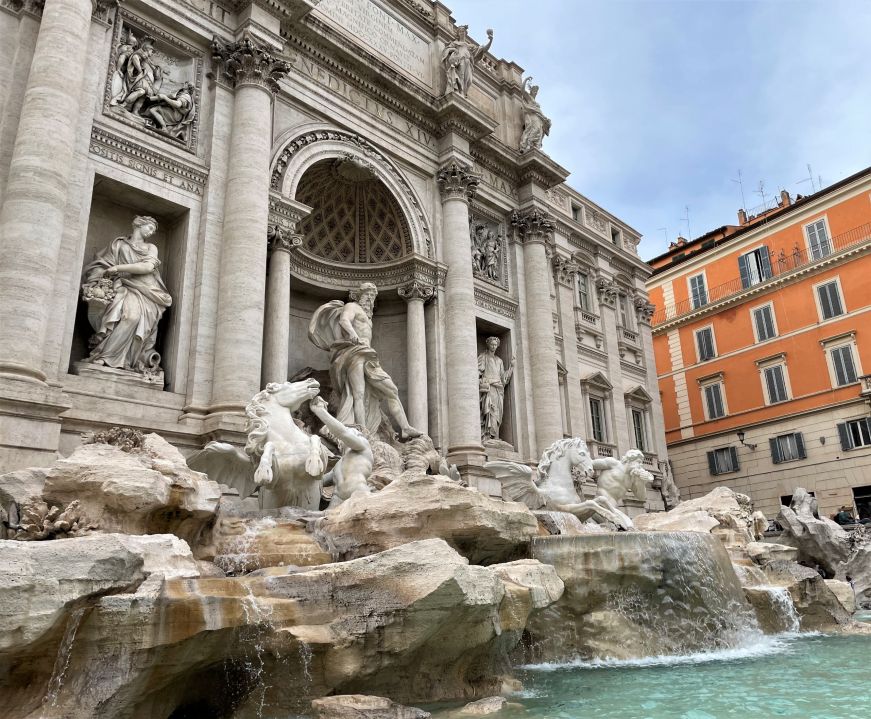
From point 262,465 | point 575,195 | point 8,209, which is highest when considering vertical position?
point 575,195

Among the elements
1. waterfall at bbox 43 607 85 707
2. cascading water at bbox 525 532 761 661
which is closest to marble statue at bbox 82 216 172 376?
cascading water at bbox 525 532 761 661

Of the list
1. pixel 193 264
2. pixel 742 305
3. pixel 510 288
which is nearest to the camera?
pixel 193 264

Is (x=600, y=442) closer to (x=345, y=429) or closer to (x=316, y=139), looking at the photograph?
(x=316, y=139)

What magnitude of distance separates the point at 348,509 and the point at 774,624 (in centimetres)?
631

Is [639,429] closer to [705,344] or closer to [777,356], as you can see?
[777,356]

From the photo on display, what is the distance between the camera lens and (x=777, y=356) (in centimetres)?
2820

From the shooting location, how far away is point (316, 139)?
15.4 meters

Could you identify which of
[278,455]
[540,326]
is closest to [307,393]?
[278,455]

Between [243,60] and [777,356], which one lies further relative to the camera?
[777,356]

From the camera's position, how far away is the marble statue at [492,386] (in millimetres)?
18281

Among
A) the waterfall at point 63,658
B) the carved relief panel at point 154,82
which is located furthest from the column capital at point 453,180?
the waterfall at point 63,658

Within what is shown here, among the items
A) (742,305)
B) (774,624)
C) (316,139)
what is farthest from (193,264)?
(742,305)

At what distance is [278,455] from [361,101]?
1072 cm

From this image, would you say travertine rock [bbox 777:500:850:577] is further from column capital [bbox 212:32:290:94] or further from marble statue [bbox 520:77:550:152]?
column capital [bbox 212:32:290:94]
